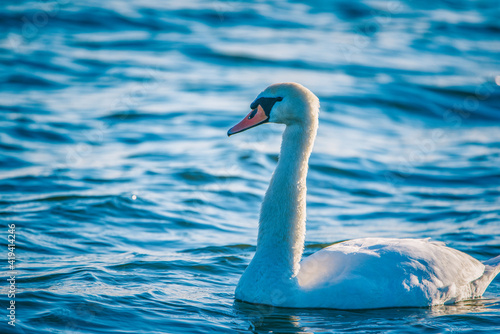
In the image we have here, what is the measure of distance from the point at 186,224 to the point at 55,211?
65.2 inches

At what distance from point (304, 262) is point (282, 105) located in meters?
1.47

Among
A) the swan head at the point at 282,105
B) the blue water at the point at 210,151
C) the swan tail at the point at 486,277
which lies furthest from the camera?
the swan tail at the point at 486,277

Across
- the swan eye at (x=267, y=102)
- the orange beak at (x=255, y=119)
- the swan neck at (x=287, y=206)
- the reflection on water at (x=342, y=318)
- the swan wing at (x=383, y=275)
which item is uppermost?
the swan eye at (x=267, y=102)

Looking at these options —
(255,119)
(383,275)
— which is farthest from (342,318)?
(255,119)

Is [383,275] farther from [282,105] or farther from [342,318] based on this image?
[282,105]

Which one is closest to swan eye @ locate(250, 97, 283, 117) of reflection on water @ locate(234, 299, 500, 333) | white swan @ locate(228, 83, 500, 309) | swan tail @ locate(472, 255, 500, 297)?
white swan @ locate(228, 83, 500, 309)

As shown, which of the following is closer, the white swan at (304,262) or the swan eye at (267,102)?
the white swan at (304,262)

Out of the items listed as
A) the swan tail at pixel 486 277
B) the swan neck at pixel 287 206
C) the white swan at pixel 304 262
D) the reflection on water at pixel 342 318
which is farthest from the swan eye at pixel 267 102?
the swan tail at pixel 486 277

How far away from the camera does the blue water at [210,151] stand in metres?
6.38

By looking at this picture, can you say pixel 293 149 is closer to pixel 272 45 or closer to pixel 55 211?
pixel 55 211

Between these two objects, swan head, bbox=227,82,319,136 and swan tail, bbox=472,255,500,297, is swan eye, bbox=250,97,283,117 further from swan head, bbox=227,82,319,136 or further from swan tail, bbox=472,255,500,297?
swan tail, bbox=472,255,500,297

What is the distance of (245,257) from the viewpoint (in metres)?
7.98

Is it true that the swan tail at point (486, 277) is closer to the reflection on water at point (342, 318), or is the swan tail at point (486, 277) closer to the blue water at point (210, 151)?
the blue water at point (210, 151)

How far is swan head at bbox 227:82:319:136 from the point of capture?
627 centimetres
